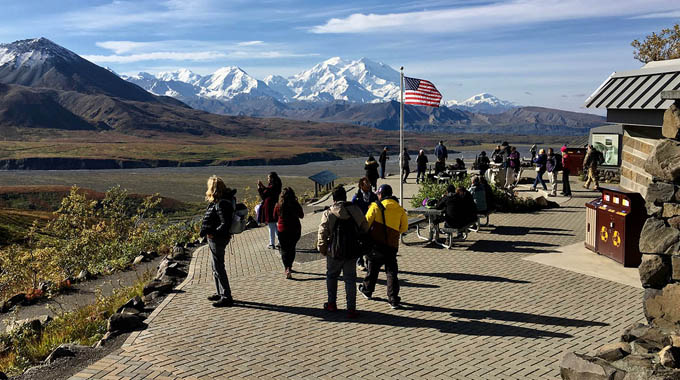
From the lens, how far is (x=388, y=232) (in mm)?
8758

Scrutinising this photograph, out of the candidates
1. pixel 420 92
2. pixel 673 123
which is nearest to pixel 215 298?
pixel 673 123

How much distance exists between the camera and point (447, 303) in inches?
361

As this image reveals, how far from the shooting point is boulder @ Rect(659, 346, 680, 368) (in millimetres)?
4836

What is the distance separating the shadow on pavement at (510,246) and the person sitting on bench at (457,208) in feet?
2.48

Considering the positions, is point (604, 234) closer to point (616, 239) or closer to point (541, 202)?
point (616, 239)

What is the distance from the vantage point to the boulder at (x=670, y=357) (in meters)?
4.84

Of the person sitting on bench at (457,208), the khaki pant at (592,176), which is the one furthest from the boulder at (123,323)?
the khaki pant at (592,176)

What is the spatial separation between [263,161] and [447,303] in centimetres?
10754

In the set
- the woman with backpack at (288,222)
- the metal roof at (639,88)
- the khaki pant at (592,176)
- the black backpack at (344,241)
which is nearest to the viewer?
the black backpack at (344,241)

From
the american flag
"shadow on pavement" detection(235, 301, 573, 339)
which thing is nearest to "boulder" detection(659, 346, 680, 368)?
"shadow on pavement" detection(235, 301, 573, 339)

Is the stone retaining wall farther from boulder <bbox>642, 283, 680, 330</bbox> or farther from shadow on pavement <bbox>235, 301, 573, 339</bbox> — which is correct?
shadow on pavement <bbox>235, 301, 573, 339</bbox>

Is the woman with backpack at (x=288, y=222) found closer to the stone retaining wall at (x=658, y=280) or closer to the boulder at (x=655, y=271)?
the stone retaining wall at (x=658, y=280)

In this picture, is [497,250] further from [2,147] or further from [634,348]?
[2,147]

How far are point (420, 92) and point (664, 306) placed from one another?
12.1 meters
